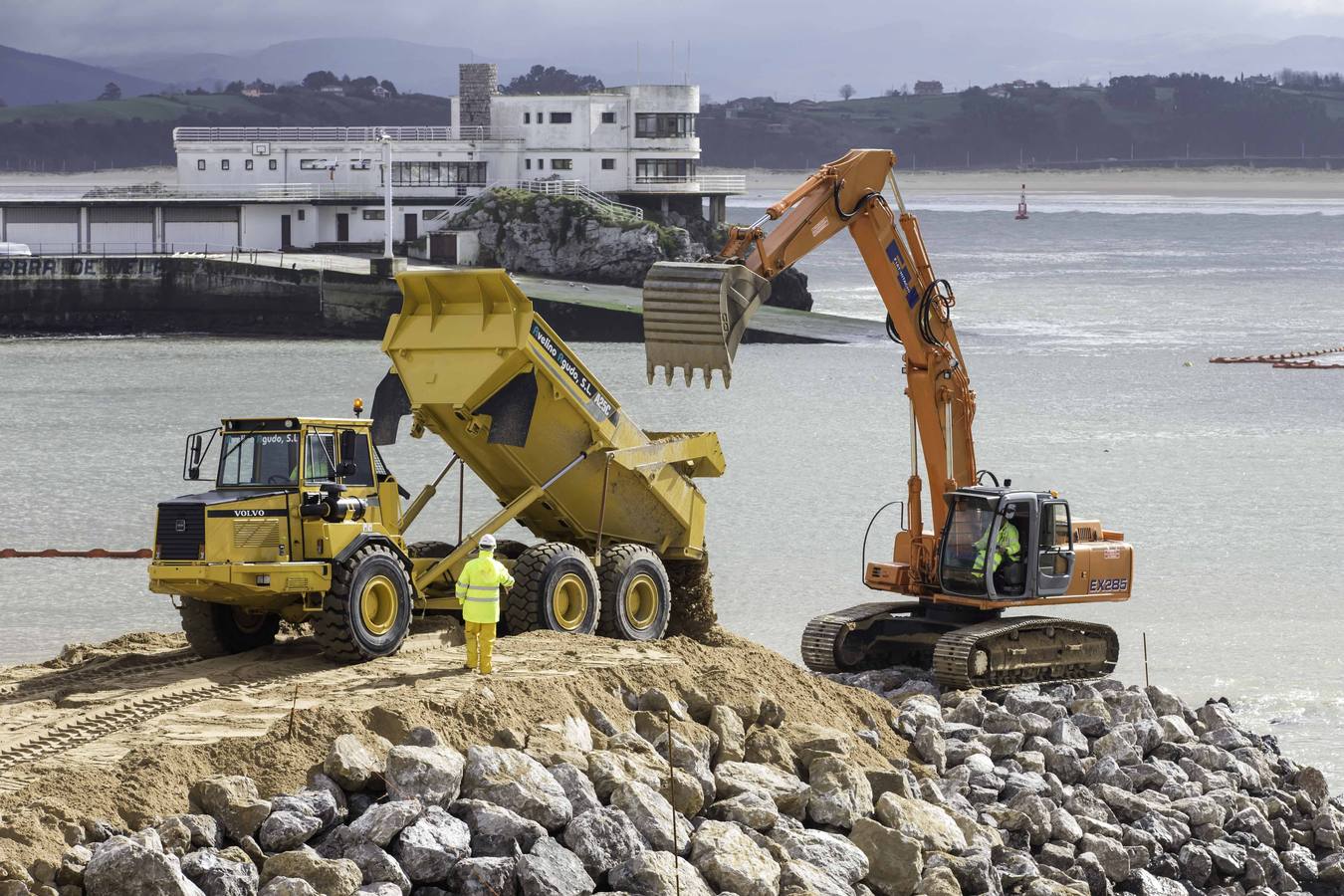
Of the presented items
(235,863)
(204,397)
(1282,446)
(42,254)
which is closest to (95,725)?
(235,863)

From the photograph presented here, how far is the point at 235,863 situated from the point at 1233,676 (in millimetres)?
12381

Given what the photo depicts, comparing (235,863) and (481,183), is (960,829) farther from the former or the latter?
(481,183)

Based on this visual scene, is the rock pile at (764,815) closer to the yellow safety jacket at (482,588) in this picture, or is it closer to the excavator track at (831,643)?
the yellow safety jacket at (482,588)

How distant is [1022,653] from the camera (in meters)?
17.7

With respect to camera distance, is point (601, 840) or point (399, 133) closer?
point (601, 840)

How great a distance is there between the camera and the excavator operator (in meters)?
17.7

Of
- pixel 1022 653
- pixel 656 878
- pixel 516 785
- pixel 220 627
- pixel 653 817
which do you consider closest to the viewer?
pixel 656 878

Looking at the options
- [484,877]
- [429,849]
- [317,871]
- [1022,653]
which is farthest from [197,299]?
[317,871]

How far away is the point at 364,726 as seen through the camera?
40.1 ft

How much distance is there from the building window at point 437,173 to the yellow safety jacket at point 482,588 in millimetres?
65666

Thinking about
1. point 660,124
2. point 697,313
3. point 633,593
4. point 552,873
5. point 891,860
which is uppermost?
point 660,124

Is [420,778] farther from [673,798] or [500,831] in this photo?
[673,798]

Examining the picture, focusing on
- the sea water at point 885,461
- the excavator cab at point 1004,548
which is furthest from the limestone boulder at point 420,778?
the sea water at point 885,461

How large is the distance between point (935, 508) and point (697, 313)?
3.92 meters
